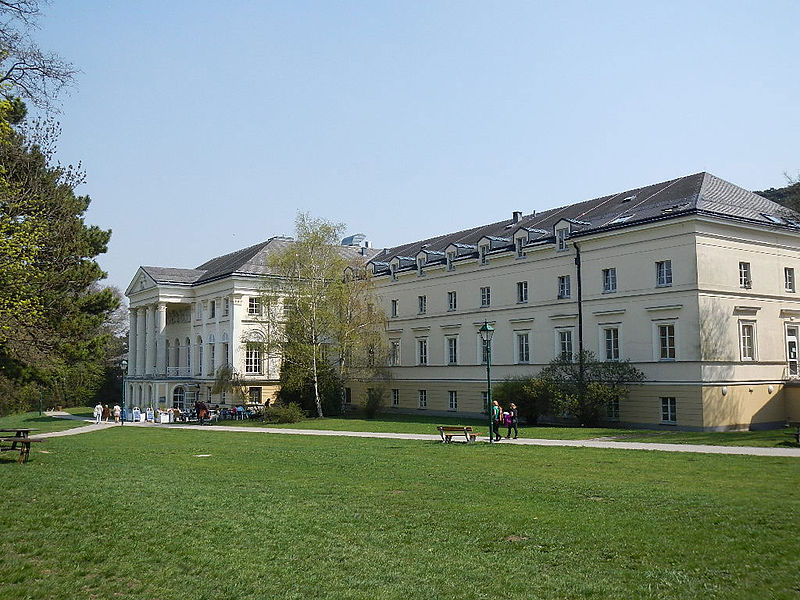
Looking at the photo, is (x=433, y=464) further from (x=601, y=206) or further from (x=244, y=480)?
(x=601, y=206)

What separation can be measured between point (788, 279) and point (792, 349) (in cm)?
356

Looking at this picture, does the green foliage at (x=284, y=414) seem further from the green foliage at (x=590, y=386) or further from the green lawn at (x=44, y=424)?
the green foliage at (x=590, y=386)

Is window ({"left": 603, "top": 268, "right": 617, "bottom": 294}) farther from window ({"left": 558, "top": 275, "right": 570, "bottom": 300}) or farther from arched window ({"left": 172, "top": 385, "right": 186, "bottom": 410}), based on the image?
arched window ({"left": 172, "top": 385, "right": 186, "bottom": 410})

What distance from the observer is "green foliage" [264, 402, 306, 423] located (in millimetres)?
46312

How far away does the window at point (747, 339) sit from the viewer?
121 ft

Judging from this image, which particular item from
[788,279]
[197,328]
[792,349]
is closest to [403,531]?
[792,349]

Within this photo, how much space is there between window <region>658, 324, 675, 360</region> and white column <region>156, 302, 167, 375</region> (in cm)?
4623

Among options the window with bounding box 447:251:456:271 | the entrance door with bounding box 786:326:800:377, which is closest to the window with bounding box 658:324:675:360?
the entrance door with bounding box 786:326:800:377

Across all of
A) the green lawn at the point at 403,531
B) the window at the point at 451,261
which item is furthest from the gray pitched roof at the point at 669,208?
the green lawn at the point at 403,531

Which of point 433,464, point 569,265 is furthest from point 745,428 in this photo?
point 433,464

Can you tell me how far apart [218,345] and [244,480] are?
48962 mm

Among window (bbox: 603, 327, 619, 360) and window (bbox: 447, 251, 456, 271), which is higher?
window (bbox: 447, 251, 456, 271)

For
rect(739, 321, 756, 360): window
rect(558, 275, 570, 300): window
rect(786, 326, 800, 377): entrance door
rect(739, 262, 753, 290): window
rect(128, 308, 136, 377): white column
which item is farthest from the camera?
rect(128, 308, 136, 377): white column

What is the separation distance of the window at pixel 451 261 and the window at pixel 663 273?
52.1 feet
